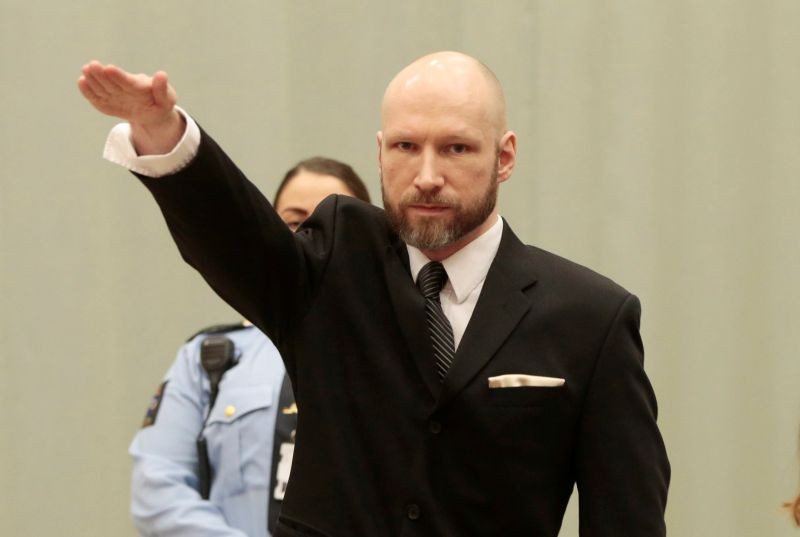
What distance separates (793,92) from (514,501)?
2.07 m

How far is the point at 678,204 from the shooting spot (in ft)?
10.6

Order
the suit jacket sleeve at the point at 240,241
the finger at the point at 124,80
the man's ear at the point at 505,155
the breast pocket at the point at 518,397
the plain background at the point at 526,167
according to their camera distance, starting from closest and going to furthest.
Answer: the finger at the point at 124,80 → the suit jacket sleeve at the point at 240,241 → the breast pocket at the point at 518,397 → the man's ear at the point at 505,155 → the plain background at the point at 526,167

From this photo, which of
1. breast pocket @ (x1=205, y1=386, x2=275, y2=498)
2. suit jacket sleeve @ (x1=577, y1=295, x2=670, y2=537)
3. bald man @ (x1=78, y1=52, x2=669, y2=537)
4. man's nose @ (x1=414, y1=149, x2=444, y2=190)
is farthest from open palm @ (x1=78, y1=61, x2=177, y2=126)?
breast pocket @ (x1=205, y1=386, x2=275, y2=498)

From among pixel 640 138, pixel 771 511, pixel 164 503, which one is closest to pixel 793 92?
pixel 640 138

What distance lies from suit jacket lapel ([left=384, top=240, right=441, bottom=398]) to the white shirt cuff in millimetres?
317

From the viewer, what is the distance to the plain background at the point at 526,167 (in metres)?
3.23

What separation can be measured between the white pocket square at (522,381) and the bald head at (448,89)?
30cm

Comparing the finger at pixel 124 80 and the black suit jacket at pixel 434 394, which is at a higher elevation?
the finger at pixel 124 80

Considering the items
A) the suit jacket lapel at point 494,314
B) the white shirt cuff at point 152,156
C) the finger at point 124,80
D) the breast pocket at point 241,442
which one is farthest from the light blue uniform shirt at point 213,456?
the finger at point 124,80

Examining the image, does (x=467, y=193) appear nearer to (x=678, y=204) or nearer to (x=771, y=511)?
(x=678, y=204)

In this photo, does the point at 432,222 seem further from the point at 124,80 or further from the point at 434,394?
the point at 124,80

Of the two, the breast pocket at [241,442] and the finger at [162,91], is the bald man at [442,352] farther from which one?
the breast pocket at [241,442]

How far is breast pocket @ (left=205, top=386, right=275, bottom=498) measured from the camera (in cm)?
218

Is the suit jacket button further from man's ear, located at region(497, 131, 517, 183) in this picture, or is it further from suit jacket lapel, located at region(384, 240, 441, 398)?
man's ear, located at region(497, 131, 517, 183)
